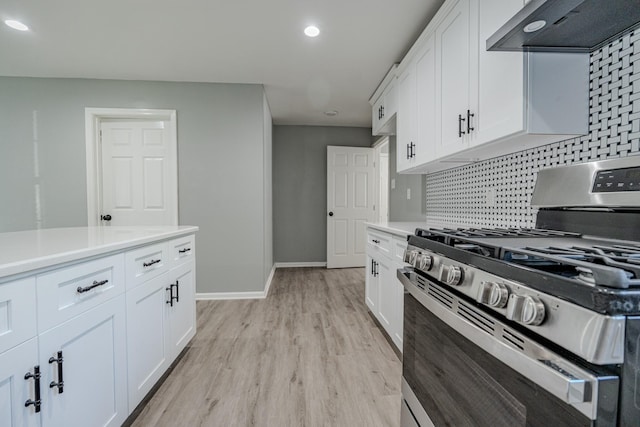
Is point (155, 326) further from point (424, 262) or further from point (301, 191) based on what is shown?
point (301, 191)

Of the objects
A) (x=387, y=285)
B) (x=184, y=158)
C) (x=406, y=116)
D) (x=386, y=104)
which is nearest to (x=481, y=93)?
(x=406, y=116)

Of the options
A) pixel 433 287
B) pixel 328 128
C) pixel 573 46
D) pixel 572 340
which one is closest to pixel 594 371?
pixel 572 340

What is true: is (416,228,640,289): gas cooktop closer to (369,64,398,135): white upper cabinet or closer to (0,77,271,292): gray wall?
(369,64,398,135): white upper cabinet

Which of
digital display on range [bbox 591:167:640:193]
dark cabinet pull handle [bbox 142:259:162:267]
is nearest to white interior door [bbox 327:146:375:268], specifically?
dark cabinet pull handle [bbox 142:259:162:267]

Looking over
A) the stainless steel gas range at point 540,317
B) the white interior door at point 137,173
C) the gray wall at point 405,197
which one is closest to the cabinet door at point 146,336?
the stainless steel gas range at point 540,317

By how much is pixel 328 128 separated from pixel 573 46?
414 centimetres

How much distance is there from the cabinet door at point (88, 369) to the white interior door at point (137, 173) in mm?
2366

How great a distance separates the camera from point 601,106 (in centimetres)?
115

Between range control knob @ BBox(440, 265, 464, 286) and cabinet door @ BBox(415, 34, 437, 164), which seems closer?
range control knob @ BBox(440, 265, 464, 286)

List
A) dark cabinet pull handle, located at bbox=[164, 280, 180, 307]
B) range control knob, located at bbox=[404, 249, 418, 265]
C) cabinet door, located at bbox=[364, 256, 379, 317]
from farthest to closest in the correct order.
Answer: cabinet door, located at bbox=[364, 256, 379, 317] → dark cabinet pull handle, located at bbox=[164, 280, 180, 307] → range control knob, located at bbox=[404, 249, 418, 265]

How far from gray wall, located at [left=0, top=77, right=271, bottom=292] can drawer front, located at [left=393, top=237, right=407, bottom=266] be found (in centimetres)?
185

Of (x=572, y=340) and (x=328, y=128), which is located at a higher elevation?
(x=328, y=128)

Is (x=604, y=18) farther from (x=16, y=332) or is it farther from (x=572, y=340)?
(x=16, y=332)

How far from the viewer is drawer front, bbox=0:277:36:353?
786 millimetres
